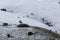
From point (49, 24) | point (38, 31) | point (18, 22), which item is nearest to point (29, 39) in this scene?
point (38, 31)

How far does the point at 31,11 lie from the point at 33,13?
0.29 m

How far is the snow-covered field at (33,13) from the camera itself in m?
12.8

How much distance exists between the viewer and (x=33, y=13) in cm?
1487

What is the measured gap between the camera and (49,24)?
1319cm

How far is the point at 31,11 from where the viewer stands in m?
15.1

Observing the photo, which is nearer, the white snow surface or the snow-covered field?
the snow-covered field

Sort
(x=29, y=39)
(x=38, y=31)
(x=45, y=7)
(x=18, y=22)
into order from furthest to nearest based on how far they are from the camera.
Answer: (x=45, y=7) < (x=18, y=22) < (x=38, y=31) < (x=29, y=39)

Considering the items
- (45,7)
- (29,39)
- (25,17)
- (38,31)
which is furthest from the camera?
(45,7)

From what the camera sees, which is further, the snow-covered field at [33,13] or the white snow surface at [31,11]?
the white snow surface at [31,11]

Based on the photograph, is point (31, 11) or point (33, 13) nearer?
point (33, 13)

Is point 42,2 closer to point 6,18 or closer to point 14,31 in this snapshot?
point 6,18

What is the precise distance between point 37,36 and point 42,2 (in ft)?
24.6

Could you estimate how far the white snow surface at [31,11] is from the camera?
42.7 feet

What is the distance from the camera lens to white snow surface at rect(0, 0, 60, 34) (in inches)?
513
